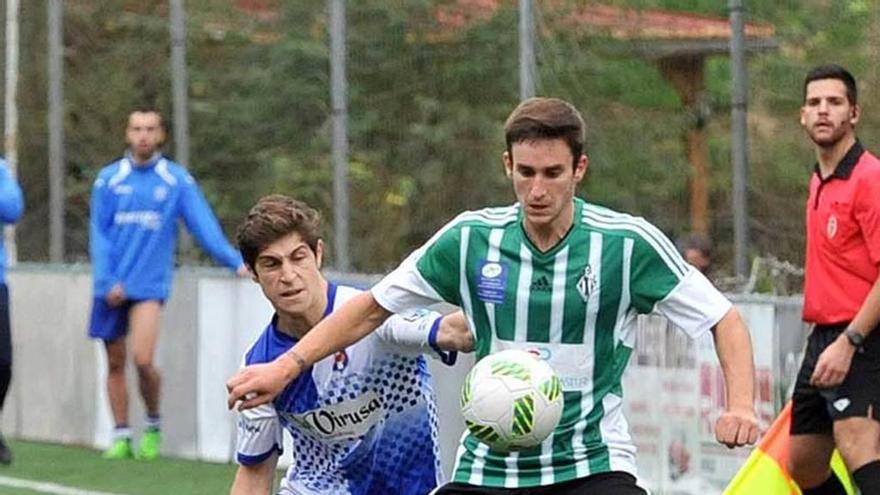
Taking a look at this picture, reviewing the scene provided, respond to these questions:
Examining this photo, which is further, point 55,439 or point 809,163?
point 55,439

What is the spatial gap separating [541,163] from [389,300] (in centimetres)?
62

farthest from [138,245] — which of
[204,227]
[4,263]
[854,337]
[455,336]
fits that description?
[455,336]

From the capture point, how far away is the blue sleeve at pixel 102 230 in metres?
13.6

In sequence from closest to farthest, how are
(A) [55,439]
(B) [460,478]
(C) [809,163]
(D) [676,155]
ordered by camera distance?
(B) [460,478] → (C) [809,163] → (D) [676,155] → (A) [55,439]

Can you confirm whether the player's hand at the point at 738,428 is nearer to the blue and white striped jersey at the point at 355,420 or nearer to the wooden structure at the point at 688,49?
the blue and white striped jersey at the point at 355,420

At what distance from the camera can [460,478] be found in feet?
20.3

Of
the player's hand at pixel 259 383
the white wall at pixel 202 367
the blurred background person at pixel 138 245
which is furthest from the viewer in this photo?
the blurred background person at pixel 138 245

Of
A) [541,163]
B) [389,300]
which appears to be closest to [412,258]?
[389,300]

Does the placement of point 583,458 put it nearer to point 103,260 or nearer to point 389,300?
point 389,300

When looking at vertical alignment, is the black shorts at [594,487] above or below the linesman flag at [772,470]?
above

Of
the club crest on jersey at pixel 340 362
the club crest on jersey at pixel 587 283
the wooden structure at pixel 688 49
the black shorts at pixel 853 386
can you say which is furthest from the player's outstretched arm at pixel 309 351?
the wooden structure at pixel 688 49

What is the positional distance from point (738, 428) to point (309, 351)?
3.80 feet

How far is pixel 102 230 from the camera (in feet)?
45.2

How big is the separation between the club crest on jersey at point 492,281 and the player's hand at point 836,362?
268cm
